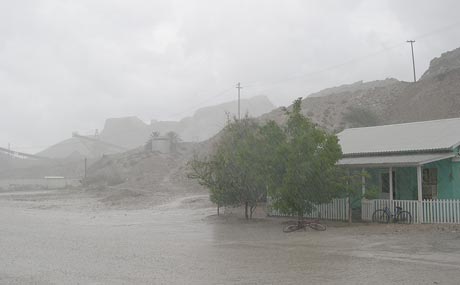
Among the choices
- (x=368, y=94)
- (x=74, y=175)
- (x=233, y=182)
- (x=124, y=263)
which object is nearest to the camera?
(x=124, y=263)

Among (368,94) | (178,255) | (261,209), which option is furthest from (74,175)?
(178,255)

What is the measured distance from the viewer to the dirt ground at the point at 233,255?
11.6m

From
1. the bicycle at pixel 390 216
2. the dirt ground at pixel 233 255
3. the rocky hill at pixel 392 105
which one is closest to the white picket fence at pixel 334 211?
the dirt ground at pixel 233 255

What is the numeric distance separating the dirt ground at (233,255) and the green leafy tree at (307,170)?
4.57ft

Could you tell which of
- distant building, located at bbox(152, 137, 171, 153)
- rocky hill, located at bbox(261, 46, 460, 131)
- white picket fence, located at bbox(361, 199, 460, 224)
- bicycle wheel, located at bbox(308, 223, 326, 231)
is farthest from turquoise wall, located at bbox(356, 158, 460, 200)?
distant building, located at bbox(152, 137, 171, 153)

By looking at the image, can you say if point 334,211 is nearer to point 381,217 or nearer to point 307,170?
point 381,217

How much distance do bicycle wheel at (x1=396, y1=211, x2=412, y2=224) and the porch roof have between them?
1.97 m

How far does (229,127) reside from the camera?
29.2 meters

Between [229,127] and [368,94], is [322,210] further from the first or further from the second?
[368,94]

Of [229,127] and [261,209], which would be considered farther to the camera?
[261,209]

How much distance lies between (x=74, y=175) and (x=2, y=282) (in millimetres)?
103040

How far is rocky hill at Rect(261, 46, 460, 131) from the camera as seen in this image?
205ft

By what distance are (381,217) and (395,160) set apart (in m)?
2.50

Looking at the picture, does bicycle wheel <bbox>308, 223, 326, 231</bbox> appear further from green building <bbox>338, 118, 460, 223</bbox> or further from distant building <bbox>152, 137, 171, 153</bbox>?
distant building <bbox>152, 137, 171, 153</bbox>
